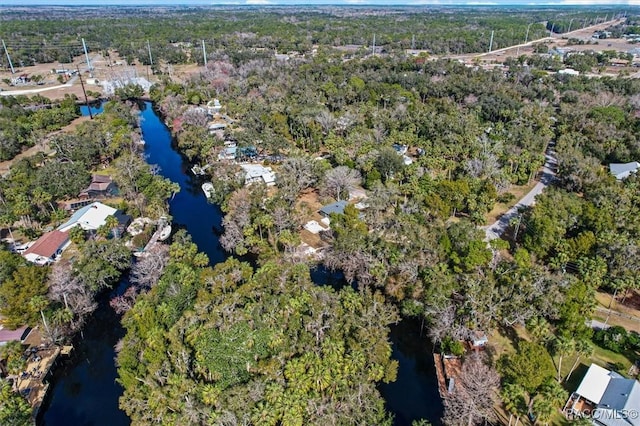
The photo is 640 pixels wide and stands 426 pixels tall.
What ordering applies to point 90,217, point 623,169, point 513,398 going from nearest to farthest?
point 513,398 < point 90,217 < point 623,169

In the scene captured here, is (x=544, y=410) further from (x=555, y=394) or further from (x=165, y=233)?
(x=165, y=233)

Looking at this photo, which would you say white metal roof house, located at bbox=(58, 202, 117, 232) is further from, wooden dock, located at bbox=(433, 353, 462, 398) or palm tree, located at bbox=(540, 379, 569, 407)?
palm tree, located at bbox=(540, 379, 569, 407)

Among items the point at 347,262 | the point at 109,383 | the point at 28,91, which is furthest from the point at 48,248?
the point at 28,91

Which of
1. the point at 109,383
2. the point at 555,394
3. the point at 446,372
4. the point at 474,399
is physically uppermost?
the point at 555,394

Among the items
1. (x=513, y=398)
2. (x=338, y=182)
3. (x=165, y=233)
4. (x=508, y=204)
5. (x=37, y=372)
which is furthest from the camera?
(x=508, y=204)

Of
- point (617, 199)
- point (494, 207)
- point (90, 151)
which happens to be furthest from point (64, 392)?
point (617, 199)

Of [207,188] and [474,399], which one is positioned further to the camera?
[207,188]

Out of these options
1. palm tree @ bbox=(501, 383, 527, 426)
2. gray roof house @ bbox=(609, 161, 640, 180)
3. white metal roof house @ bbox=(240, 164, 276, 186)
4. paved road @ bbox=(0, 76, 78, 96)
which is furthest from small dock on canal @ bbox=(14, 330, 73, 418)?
paved road @ bbox=(0, 76, 78, 96)

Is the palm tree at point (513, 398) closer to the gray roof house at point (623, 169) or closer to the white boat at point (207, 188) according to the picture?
the white boat at point (207, 188)
